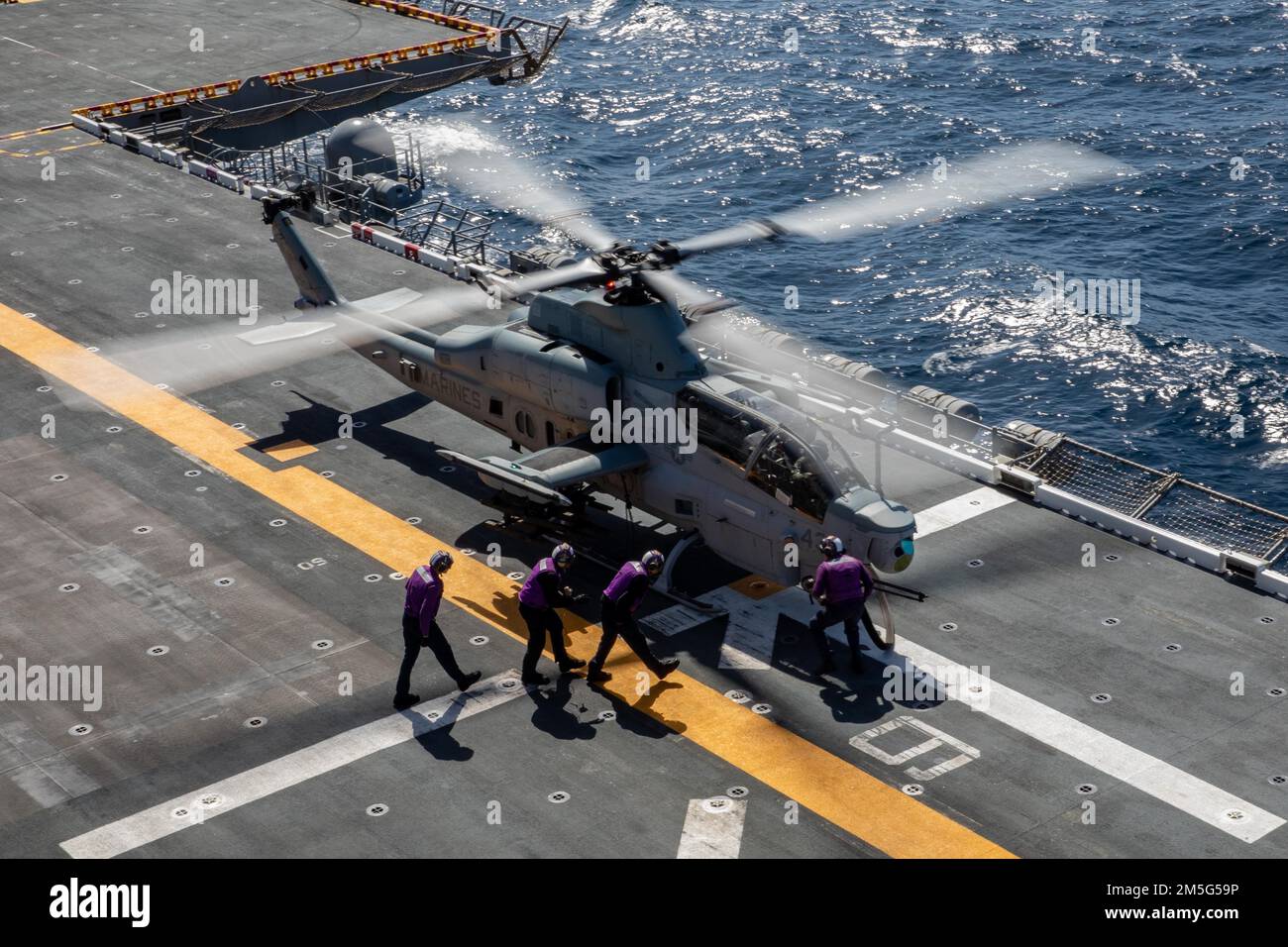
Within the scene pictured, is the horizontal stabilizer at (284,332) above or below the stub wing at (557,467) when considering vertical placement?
above

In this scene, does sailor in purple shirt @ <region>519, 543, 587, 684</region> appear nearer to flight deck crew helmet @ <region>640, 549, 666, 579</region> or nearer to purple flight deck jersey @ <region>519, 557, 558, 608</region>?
purple flight deck jersey @ <region>519, 557, 558, 608</region>

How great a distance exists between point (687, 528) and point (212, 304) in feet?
55.6

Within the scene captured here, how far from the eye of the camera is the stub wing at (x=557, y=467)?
26281 millimetres

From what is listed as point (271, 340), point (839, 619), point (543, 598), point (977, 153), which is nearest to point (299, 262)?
point (271, 340)

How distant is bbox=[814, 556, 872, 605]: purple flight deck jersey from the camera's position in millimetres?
24000

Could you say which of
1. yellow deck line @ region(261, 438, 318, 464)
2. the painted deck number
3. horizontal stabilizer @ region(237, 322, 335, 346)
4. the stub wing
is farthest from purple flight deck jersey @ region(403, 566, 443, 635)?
horizontal stabilizer @ region(237, 322, 335, 346)

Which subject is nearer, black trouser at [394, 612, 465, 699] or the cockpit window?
black trouser at [394, 612, 465, 699]

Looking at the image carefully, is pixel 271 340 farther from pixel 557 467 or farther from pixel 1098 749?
pixel 1098 749

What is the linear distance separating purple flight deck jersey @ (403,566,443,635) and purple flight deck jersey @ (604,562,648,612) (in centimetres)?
271

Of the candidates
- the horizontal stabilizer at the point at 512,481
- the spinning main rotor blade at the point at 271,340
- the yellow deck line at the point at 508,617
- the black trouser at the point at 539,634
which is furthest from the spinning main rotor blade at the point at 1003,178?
the black trouser at the point at 539,634

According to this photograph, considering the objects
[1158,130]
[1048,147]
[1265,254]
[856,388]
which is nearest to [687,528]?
[856,388]

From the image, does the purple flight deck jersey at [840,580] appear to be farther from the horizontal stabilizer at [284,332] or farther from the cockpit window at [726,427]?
the horizontal stabilizer at [284,332]

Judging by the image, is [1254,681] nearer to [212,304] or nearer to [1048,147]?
[212,304]

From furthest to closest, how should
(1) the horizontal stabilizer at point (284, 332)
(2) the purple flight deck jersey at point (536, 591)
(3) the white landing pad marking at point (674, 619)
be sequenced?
(1) the horizontal stabilizer at point (284, 332) < (3) the white landing pad marking at point (674, 619) < (2) the purple flight deck jersey at point (536, 591)
